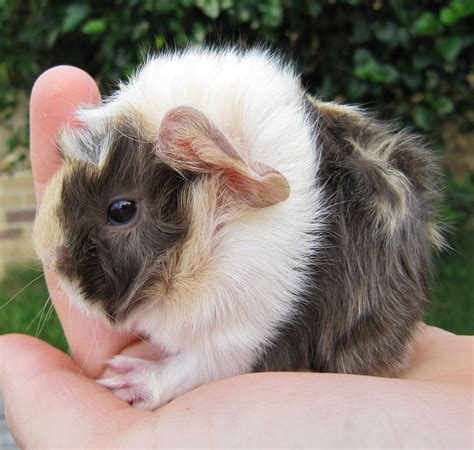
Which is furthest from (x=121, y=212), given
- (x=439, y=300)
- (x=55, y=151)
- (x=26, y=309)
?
(x=439, y=300)

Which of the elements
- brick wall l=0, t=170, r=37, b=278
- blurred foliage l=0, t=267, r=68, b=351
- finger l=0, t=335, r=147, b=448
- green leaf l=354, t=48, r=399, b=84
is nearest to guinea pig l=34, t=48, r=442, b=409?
finger l=0, t=335, r=147, b=448

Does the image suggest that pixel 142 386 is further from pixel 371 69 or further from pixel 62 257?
pixel 371 69

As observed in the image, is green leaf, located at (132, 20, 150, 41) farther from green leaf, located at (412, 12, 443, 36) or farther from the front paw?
the front paw

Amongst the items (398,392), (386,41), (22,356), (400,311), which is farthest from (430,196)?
(386,41)

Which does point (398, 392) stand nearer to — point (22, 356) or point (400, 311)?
point (400, 311)

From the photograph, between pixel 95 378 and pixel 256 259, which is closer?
pixel 256 259

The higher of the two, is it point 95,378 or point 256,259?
point 256,259
